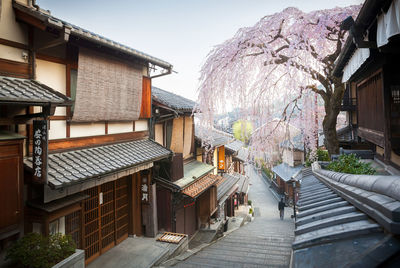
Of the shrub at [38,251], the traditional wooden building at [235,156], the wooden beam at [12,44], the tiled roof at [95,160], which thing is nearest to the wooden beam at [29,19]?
the wooden beam at [12,44]

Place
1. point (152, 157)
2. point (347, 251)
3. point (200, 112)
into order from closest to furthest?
point (347, 251) < point (152, 157) < point (200, 112)

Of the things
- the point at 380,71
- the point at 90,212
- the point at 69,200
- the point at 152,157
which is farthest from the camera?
the point at 152,157

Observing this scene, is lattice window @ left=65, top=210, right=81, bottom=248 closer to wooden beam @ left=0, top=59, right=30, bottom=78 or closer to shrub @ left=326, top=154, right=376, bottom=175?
wooden beam @ left=0, top=59, right=30, bottom=78

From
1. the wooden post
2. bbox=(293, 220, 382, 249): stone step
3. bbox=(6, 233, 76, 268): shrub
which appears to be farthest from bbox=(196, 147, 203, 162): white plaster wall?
bbox=(293, 220, 382, 249): stone step

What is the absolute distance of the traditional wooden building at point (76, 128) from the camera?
5.98m

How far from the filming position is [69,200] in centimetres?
720

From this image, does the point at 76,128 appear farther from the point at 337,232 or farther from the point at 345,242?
the point at 345,242

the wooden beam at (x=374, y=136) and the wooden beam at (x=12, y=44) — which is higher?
the wooden beam at (x=12, y=44)

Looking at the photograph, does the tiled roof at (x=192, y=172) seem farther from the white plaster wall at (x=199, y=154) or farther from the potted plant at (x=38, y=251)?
the potted plant at (x=38, y=251)

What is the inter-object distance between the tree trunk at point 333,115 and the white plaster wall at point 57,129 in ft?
31.0

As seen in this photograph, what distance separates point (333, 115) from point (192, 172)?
8844mm

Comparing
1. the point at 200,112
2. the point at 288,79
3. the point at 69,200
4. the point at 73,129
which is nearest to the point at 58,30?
the point at 73,129

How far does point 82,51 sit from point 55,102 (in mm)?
2930

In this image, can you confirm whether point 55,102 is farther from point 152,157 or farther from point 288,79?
point 288,79
